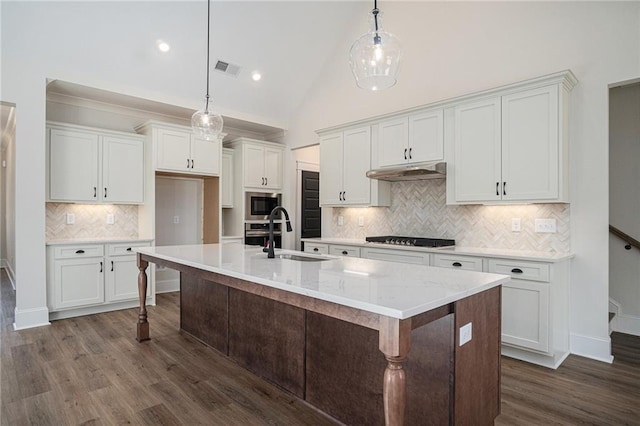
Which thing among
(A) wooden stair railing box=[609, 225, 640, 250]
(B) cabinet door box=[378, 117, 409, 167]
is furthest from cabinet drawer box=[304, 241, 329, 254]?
(A) wooden stair railing box=[609, 225, 640, 250]

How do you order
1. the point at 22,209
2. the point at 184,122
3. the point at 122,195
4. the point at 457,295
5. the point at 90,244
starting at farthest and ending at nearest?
1. the point at 184,122
2. the point at 122,195
3. the point at 90,244
4. the point at 22,209
5. the point at 457,295

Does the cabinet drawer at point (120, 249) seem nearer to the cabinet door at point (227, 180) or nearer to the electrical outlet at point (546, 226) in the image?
the cabinet door at point (227, 180)

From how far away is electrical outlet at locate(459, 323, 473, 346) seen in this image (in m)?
1.70

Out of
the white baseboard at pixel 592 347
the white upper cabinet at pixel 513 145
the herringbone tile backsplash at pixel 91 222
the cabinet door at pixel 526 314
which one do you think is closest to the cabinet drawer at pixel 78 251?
the herringbone tile backsplash at pixel 91 222

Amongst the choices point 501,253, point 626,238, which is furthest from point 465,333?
point 626,238

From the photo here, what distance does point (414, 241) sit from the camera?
411 centimetres

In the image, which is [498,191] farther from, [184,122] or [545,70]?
[184,122]

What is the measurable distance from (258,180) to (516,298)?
4.07 metres

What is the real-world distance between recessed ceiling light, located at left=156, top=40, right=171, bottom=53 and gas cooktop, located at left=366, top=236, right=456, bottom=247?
134 inches

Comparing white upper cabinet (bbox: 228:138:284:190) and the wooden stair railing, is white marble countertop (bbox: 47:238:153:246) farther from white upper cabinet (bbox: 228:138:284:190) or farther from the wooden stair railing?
the wooden stair railing

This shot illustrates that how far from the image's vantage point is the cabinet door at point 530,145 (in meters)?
3.09

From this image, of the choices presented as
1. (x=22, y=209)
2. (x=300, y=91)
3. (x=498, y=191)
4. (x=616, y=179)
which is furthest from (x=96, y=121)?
(x=616, y=179)

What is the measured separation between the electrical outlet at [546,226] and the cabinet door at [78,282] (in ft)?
16.1

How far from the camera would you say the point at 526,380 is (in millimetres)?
2721
